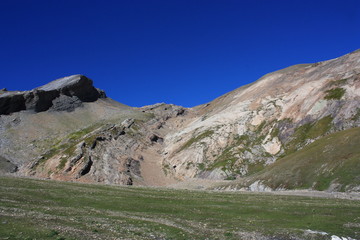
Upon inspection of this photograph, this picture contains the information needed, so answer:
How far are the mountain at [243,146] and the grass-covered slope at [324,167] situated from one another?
270 mm

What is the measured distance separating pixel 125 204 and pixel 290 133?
88580mm

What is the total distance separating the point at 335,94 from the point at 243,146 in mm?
39363

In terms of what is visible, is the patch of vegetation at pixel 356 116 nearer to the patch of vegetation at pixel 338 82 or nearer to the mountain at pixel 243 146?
the mountain at pixel 243 146

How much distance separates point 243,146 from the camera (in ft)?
417

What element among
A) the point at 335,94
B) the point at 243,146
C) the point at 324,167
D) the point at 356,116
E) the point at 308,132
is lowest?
the point at 324,167

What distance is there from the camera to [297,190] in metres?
75.2

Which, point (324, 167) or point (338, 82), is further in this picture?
point (338, 82)

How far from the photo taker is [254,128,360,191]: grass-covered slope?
232 ft

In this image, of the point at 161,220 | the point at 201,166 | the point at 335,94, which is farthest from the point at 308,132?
the point at 161,220

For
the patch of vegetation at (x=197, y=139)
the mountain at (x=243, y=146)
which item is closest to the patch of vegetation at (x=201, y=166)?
the mountain at (x=243, y=146)

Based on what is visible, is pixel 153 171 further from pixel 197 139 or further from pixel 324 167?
pixel 324 167

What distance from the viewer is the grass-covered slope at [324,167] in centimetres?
7086

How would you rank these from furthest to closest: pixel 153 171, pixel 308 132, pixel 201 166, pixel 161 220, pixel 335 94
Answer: pixel 153 171, pixel 201 166, pixel 335 94, pixel 308 132, pixel 161 220

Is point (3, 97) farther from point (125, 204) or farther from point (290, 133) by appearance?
point (125, 204)
